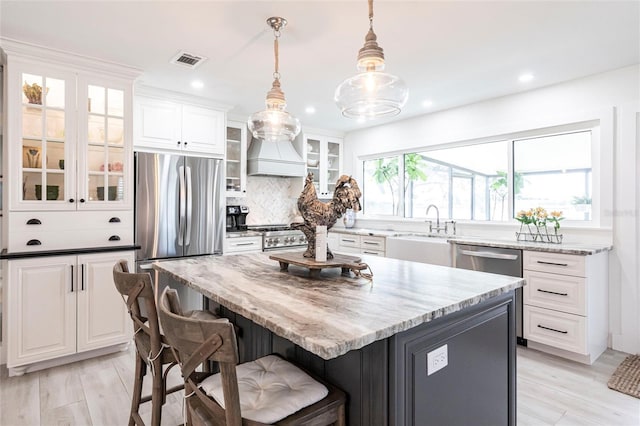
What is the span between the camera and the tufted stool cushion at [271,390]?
43.8 inches

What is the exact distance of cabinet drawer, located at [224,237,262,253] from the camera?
4219 millimetres

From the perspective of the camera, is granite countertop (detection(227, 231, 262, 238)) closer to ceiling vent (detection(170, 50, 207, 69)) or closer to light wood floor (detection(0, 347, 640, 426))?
light wood floor (detection(0, 347, 640, 426))

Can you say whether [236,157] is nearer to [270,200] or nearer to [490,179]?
[270,200]

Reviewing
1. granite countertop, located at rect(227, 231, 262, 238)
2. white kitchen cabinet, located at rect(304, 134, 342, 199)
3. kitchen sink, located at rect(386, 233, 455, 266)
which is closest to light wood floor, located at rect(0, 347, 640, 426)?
kitchen sink, located at rect(386, 233, 455, 266)

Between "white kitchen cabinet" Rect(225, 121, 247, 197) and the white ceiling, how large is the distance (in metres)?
1.17

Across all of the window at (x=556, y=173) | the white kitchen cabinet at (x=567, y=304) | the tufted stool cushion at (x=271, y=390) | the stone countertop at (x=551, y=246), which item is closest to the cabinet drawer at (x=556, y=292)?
the white kitchen cabinet at (x=567, y=304)

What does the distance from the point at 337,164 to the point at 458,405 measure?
15.7 ft

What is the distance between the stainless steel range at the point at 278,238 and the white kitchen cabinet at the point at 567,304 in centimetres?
276

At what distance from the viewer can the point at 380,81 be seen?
1.76 meters

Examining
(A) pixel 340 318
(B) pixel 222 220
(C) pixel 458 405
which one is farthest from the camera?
(B) pixel 222 220

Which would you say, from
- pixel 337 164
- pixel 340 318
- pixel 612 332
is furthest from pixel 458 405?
pixel 337 164

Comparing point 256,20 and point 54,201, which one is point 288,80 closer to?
point 256,20

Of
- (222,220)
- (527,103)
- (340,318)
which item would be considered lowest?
(340,318)

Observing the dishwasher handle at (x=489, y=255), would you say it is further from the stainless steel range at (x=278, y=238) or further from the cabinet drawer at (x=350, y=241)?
the stainless steel range at (x=278, y=238)
